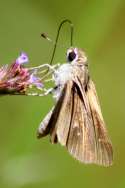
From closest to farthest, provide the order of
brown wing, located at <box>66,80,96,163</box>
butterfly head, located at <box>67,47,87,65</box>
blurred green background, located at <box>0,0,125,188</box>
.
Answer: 1. brown wing, located at <box>66,80,96,163</box>
2. butterfly head, located at <box>67,47,87,65</box>
3. blurred green background, located at <box>0,0,125,188</box>

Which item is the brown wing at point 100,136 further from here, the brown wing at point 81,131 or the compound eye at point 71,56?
the compound eye at point 71,56

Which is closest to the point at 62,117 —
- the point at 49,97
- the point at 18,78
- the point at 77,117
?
the point at 77,117

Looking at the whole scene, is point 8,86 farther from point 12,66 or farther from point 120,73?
point 120,73

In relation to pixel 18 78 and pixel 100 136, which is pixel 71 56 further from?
pixel 100 136

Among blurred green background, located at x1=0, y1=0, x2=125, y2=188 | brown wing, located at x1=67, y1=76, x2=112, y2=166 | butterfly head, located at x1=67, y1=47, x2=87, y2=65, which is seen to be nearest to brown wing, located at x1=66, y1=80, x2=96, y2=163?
brown wing, located at x1=67, y1=76, x2=112, y2=166

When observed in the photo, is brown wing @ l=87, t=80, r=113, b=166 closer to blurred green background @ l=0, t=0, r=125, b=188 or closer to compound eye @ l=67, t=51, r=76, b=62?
compound eye @ l=67, t=51, r=76, b=62

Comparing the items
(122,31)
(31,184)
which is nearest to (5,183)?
(31,184)

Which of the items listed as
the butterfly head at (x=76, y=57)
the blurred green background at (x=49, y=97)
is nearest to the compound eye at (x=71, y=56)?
the butterfly head at (x=76, y=57)
